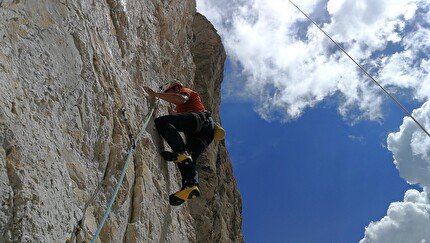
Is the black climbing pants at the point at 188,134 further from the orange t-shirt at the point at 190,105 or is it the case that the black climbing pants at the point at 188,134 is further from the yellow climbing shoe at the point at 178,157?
the orange t-shirt at the point at 190,105

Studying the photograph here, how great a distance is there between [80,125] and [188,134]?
2.62 m

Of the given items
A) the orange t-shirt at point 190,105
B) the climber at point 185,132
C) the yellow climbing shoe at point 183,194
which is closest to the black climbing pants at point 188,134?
the climber at point 185,132

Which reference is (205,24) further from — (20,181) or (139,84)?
(20,181)

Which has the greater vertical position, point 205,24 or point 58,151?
point 205,24

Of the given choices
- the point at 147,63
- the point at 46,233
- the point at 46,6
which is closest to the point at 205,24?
the point at 147,63

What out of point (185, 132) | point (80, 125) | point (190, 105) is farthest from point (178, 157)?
point (80, 125)

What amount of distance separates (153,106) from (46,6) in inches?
108

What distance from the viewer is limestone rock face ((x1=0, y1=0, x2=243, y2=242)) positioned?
10.7ft

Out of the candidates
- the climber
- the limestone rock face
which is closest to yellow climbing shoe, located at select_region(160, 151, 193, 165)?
the climber

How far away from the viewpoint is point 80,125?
4316mm

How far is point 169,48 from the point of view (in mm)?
9133

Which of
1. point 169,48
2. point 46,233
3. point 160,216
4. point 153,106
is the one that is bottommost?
point 46,233

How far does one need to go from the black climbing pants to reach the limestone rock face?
21 centimetres

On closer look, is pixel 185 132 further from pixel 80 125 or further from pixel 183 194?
pixel 80 125
